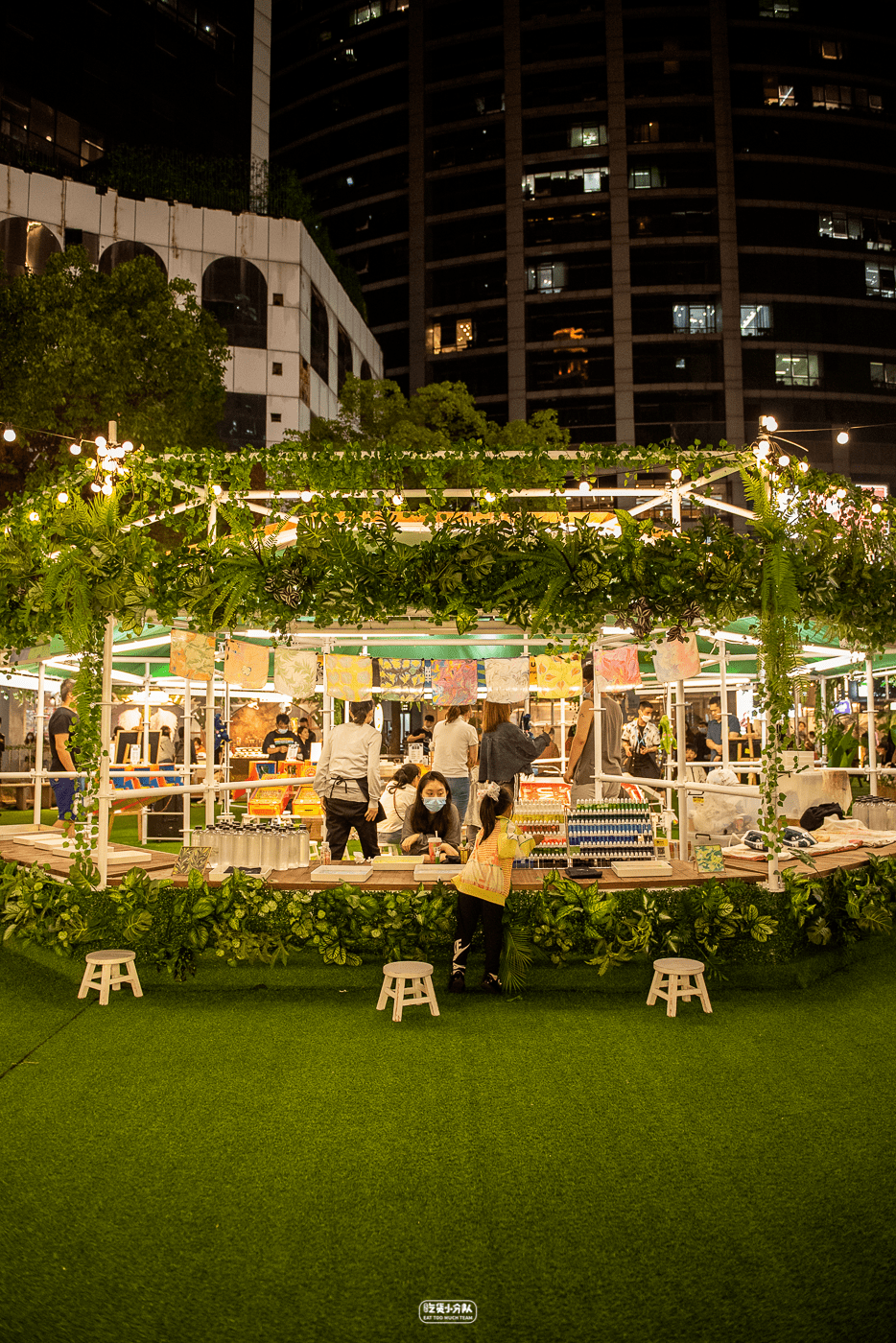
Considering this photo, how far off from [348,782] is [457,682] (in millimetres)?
1277

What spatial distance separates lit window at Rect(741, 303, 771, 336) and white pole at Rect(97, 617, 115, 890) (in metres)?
44.1

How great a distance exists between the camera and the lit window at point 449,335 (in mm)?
46969

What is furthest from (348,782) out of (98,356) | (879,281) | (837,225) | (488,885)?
(837,225)

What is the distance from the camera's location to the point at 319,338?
27.7m

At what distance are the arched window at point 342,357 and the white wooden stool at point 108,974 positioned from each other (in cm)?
2592

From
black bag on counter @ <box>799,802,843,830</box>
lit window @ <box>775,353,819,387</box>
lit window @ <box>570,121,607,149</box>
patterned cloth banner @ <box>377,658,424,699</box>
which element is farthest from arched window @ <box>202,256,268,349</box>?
lit window @ <box>570,121,607,149</box>

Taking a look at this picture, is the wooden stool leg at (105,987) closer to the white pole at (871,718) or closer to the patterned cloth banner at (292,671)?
the patterned cloth banner at (292,671)

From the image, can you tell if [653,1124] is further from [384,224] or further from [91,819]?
[384,224]

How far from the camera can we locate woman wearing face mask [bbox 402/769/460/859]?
27.2 feet

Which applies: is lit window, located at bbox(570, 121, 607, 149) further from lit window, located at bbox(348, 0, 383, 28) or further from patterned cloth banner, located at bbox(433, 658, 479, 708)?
patterned cloth banner, located at bbox(433, 658, 479, 708)

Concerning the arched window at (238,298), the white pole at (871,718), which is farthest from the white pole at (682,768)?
the arched window at (238,298)

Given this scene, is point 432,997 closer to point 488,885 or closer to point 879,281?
point 488,885

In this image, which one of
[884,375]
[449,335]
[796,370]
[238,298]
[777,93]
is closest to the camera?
[238,298]

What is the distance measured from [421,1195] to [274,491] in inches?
168
